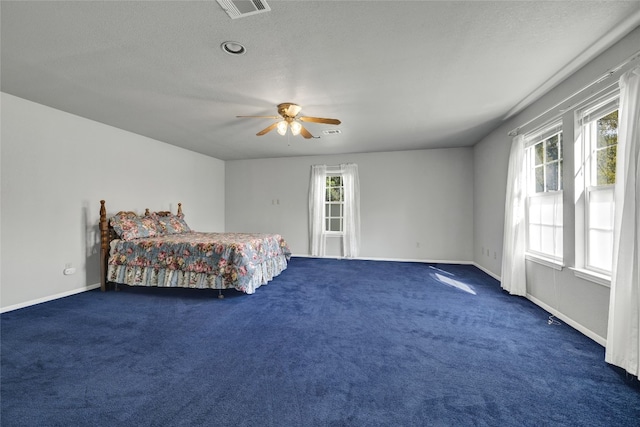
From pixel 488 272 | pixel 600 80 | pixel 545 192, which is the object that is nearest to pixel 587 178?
pixel 545 192

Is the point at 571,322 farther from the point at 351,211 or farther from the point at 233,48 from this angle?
the point at 351,211

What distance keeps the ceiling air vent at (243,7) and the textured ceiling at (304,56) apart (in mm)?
54

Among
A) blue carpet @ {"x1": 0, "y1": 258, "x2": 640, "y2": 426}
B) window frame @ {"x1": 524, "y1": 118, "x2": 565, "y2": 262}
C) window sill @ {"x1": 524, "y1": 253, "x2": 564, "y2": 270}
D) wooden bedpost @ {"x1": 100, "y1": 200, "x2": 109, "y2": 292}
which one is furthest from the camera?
wooden bedpost @ {"x1": 100, "y1": 200, "x2": 109, "y2": 292}

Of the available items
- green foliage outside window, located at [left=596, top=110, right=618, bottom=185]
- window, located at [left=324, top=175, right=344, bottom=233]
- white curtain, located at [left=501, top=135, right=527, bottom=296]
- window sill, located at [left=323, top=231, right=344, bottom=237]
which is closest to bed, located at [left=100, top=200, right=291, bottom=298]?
window sill, located at [left=323, top=231, right=344, bottom=237]

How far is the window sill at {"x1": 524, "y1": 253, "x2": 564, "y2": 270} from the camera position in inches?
111

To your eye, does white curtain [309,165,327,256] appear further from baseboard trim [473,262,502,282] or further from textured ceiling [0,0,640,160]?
baseboard trim [473,262,502,282]

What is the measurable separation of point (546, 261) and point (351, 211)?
3681mm

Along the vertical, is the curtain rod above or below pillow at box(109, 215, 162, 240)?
above

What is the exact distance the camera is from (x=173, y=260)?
3729 millimetres

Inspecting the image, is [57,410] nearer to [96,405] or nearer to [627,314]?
[96,405]

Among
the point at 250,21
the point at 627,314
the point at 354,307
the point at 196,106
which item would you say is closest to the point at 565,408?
the point at 627,314

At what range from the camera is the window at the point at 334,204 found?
6391mm

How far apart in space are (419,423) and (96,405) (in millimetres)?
1874

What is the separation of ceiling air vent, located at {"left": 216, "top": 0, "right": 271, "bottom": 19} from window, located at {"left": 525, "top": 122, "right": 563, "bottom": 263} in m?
3.20
